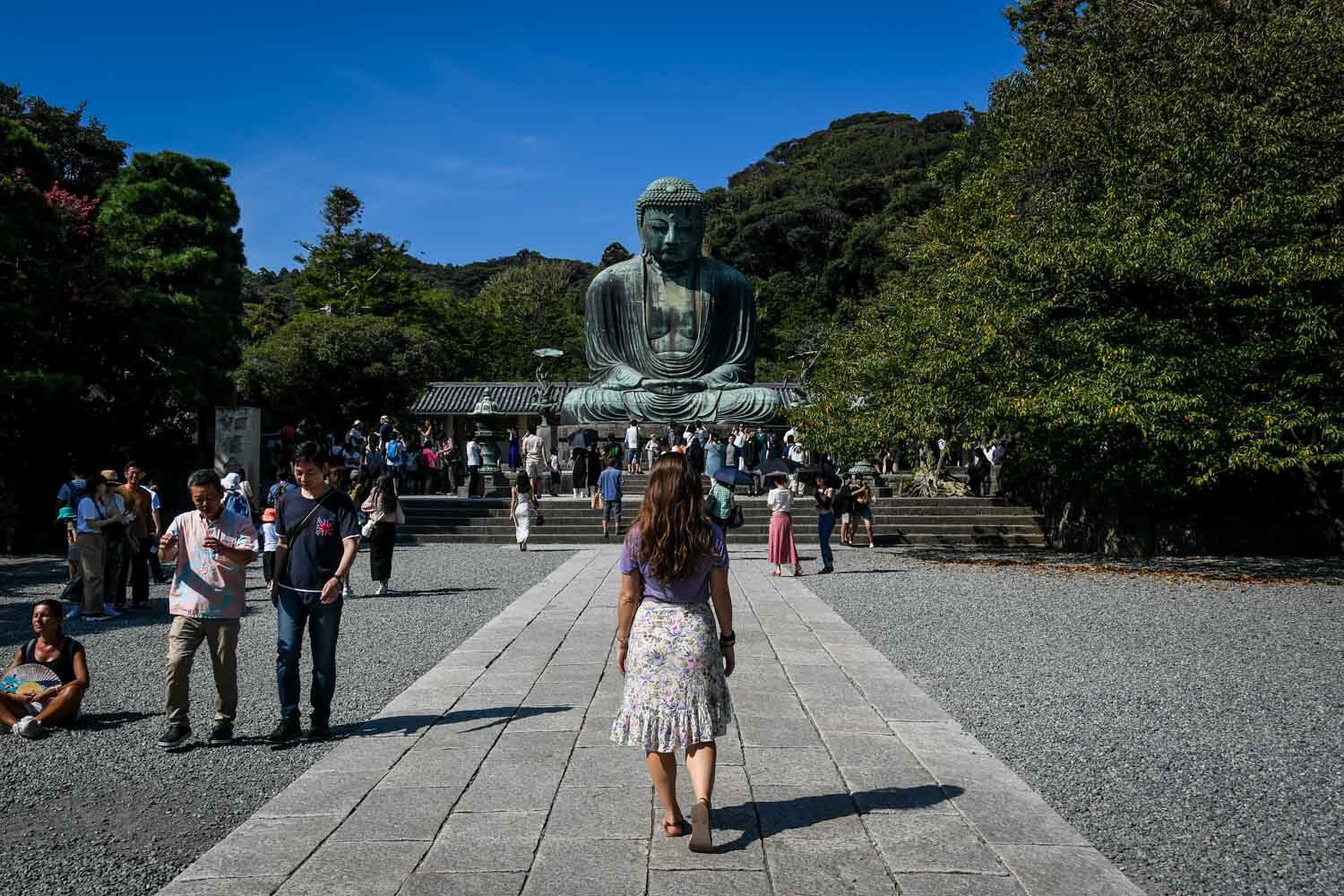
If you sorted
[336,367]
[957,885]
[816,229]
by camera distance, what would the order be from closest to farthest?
1. [957,885]
2. [336,367]
3. [816,229]

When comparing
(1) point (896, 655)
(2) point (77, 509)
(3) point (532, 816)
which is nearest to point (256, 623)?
(2) point (77, 509)

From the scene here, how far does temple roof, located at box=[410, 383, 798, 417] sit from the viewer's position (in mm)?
37969

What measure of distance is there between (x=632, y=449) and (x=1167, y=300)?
10.7 m

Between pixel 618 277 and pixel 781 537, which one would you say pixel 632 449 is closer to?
pixel 618 277

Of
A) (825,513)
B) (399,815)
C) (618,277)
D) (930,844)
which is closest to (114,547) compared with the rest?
(399,815)

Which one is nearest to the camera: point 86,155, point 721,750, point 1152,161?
point 721,750

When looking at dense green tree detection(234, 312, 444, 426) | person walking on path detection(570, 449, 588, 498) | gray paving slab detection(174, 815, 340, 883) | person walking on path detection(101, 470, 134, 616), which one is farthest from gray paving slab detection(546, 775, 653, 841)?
dense green tree detection(234, 312, 444, 426)

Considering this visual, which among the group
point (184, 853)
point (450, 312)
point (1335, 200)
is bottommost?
point (184, 853)

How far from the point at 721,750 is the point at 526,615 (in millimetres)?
4464

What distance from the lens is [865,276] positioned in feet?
140

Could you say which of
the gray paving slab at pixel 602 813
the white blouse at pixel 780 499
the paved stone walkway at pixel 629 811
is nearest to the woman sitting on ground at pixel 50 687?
the paved stone walkway at pixel 629 811

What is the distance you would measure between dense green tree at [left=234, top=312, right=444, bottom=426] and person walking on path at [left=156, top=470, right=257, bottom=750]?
25819mm

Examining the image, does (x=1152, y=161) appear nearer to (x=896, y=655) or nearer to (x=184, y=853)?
(x=896, y=655)

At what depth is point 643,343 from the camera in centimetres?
2397
